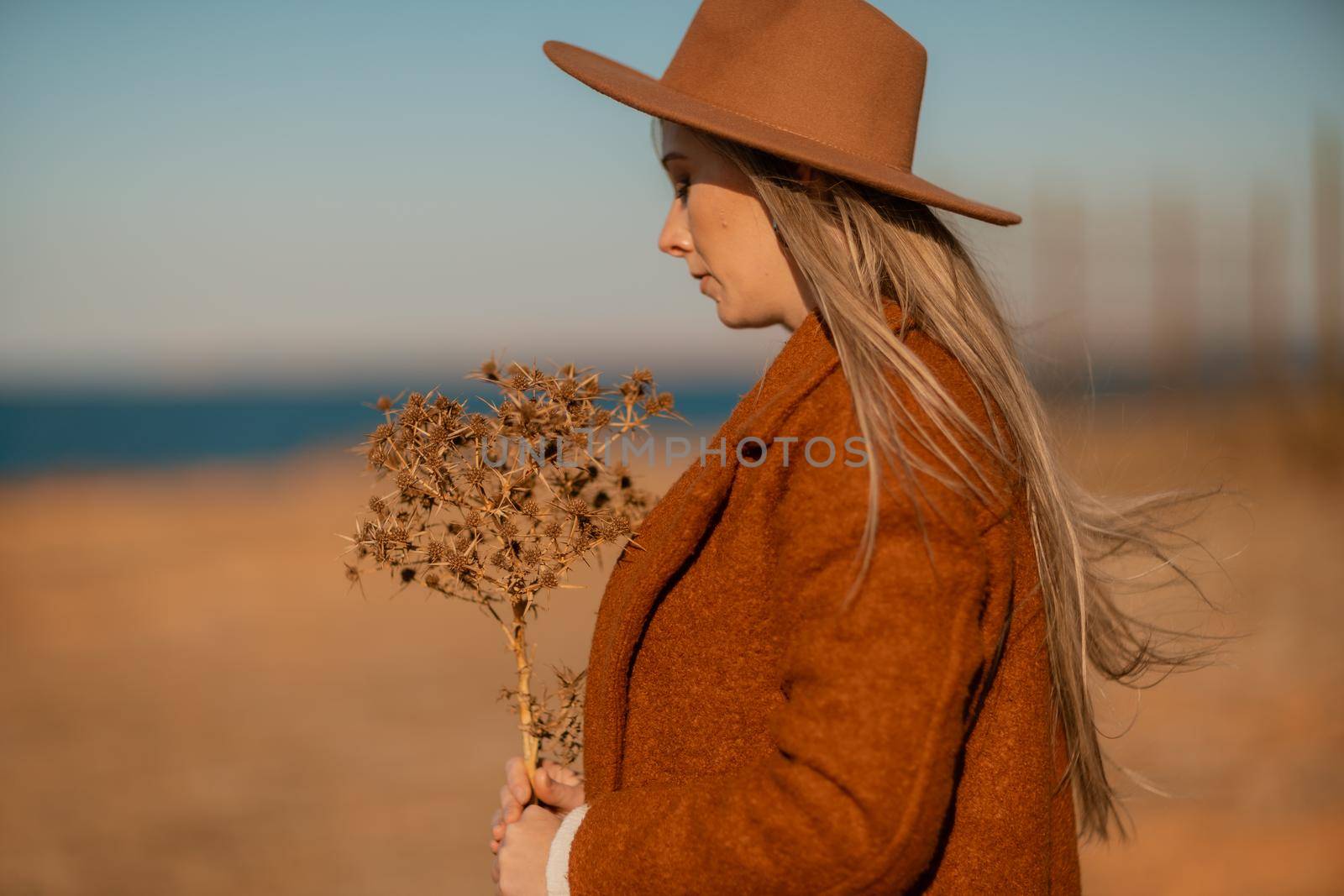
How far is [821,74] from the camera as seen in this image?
71.9 inches

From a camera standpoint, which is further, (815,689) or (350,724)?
(350,724)

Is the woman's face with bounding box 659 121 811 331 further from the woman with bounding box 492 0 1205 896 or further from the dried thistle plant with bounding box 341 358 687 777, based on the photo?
the dried thistle plant with bounding box 341 358 687 777

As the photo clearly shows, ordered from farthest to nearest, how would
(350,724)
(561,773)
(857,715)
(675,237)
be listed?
(350,724) < (561,773) < (675,237) < (857,715)

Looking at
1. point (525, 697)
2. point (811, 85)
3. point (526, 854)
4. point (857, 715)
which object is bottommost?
point (526, 854)

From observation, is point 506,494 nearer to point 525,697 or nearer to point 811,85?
point 525,697

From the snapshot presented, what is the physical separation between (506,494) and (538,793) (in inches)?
22.5

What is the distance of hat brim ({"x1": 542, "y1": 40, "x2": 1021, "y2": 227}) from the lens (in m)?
1.67

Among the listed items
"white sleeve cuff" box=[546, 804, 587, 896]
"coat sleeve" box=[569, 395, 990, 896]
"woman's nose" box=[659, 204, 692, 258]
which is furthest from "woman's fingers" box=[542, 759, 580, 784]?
"woman's nose" box=[659, 204, 692, 258]

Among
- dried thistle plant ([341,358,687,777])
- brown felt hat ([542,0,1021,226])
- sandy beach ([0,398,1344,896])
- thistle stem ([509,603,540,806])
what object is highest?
brown felt hat ([542,0,1021,226])

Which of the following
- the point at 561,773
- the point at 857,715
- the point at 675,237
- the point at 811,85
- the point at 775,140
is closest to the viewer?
the point at 857,715

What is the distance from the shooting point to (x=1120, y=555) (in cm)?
209

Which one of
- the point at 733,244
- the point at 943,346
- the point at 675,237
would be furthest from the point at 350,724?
the point at 943,346

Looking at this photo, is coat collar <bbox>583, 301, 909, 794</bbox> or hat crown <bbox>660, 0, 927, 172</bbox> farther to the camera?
hat crown <bbox>660, 0, 927, 172</bbox>

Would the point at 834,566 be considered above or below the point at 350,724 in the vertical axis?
above
